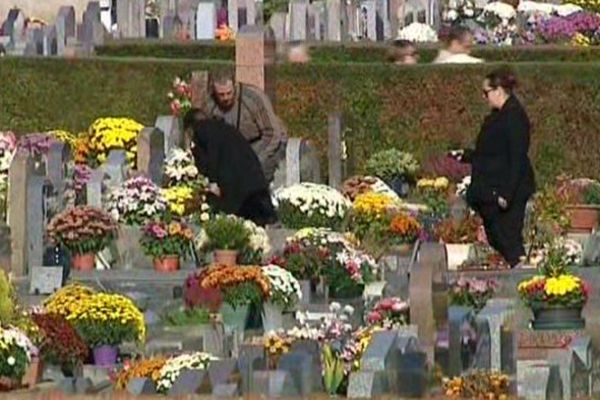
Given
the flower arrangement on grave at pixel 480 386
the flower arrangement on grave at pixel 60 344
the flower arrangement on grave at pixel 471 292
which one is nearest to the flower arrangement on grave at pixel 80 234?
the flower arrangement on grave at pixel 471 292

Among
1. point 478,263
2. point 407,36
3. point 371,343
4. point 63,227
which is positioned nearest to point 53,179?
point 63,227

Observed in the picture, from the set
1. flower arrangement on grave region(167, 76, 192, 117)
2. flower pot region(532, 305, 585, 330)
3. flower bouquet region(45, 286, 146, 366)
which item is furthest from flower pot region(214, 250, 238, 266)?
flower arrangement on grave region(167, 76, 192, 117)

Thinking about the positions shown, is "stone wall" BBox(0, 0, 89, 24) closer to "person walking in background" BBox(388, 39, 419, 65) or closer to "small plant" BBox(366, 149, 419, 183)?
"person walking in background" BBox(388, 39, 419, 65)

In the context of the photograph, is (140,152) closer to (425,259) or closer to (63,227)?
(63,227)

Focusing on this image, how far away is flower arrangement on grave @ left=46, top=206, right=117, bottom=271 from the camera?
1007 inches

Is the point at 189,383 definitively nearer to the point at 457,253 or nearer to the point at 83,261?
the point at 83,261

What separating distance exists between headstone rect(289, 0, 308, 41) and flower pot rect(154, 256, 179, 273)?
40.6ft

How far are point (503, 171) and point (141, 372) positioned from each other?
19.4 feet

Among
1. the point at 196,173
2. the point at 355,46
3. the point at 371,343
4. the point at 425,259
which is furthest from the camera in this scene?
the point at 355,46

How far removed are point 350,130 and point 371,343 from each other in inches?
507

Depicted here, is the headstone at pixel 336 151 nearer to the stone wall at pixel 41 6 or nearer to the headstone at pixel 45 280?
the headstone at pixel 45 280

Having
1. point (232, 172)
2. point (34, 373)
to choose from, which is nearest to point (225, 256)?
point (232, 172)

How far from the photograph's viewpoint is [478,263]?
25.8 meters

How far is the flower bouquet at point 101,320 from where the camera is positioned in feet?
70.4
